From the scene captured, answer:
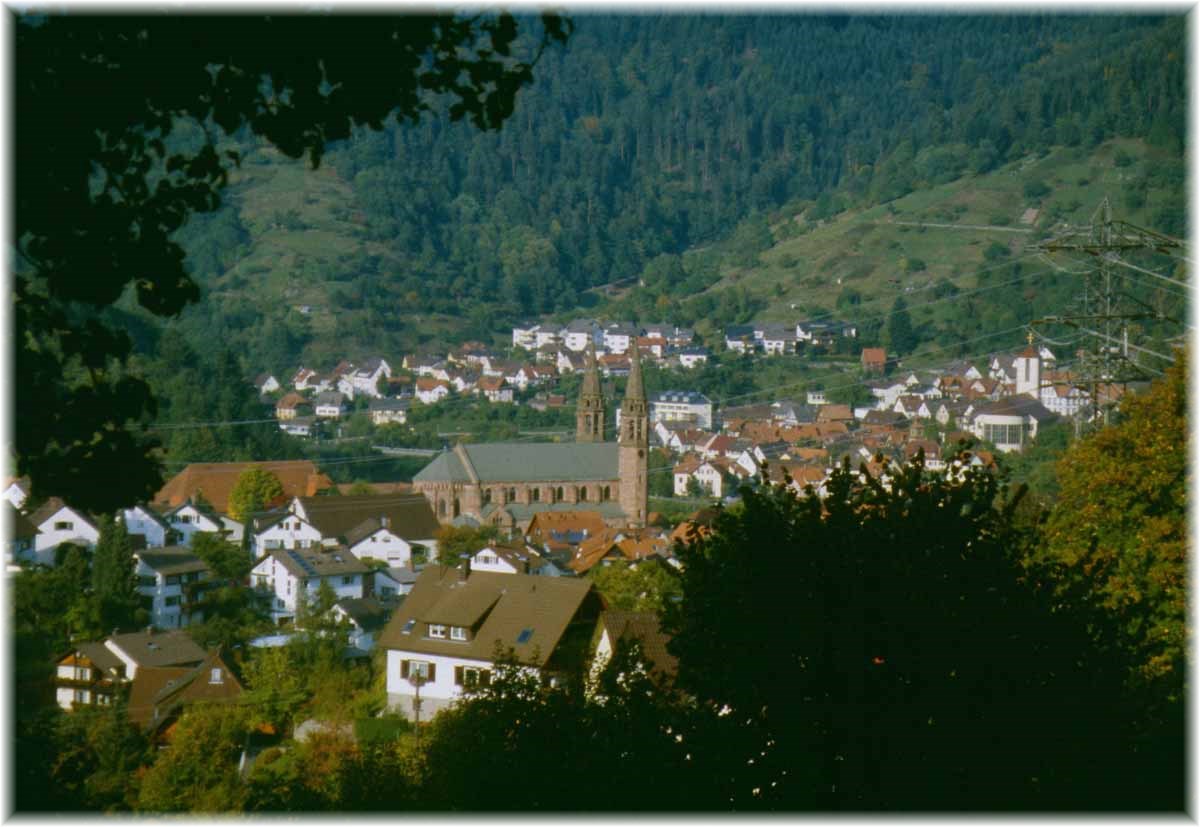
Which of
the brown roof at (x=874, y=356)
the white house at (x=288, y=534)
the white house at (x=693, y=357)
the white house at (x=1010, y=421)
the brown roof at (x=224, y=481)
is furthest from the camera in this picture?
the white house at (x=693, y=357)

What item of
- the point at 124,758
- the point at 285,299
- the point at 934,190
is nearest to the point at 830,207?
the point at 934,190

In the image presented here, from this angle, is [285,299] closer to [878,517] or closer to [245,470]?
[245,470]

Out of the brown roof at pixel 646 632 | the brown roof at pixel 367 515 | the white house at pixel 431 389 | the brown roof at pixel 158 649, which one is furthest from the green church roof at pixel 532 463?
the brown roof at pixel 646 632

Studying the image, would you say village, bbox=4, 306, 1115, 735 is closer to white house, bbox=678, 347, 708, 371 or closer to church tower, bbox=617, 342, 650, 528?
church tower, bbox=617, 342, 650, 528

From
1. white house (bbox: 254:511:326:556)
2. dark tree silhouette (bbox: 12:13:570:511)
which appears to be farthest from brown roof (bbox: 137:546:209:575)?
dark tree silhouette (bbox: 12:13:570:511)

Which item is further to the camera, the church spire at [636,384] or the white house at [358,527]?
the church spire at [636,384]

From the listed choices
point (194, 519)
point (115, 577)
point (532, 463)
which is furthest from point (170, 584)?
point (532, 463)

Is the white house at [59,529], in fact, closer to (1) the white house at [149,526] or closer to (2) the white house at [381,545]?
(1) the white house at [149,526]
